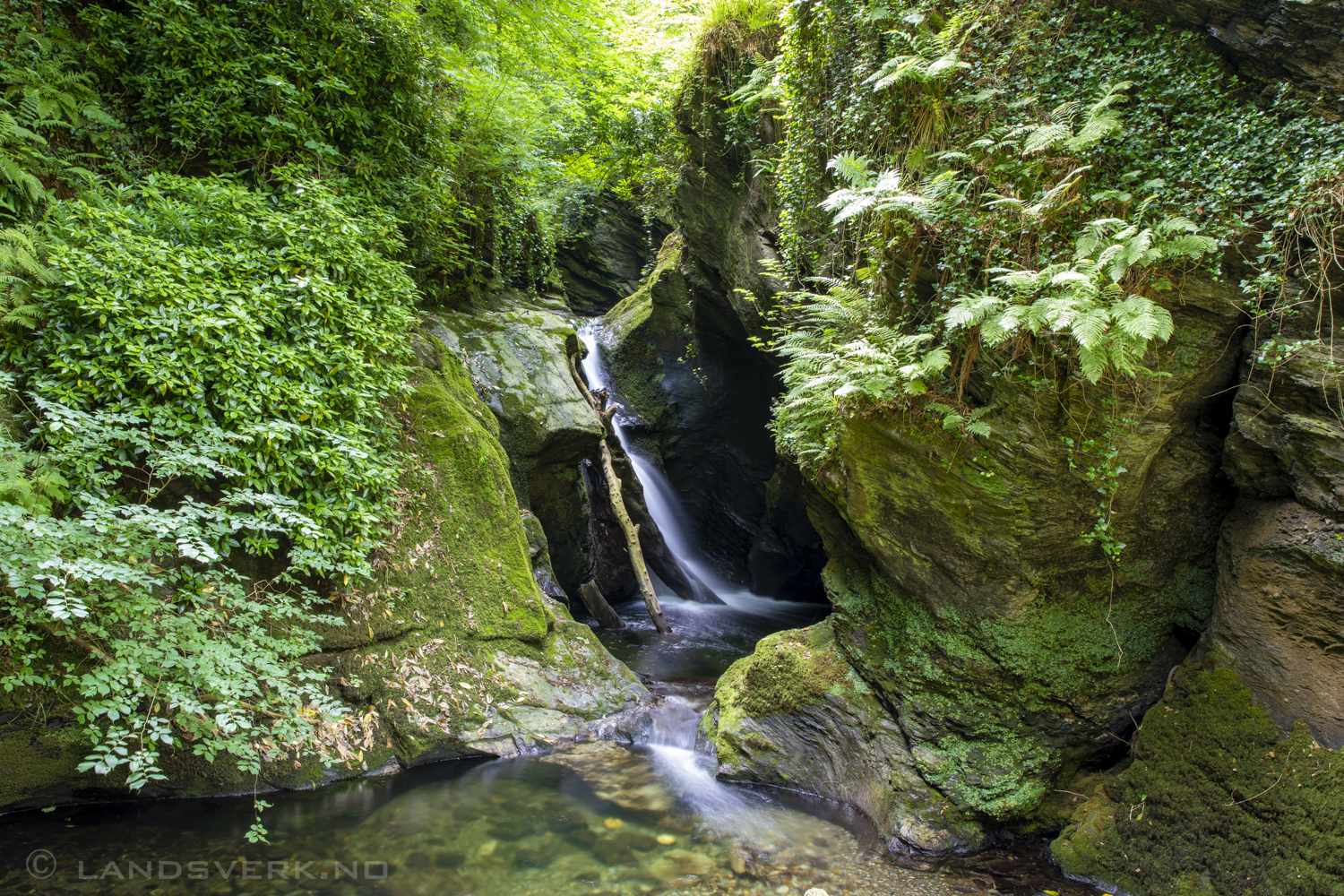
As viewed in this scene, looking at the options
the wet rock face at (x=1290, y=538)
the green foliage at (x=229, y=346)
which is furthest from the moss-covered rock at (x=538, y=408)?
the wet rock face at (x=1290, y=538)

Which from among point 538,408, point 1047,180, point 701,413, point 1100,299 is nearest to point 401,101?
point 538,408

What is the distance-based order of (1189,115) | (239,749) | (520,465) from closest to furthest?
(239,749) < (1189,115) < (520,465)

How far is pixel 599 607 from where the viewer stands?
10.5m

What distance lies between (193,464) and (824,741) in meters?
5.57

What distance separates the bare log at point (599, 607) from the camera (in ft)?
34.5

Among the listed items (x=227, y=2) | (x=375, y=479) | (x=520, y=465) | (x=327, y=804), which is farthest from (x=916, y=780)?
(x=227, y=2)

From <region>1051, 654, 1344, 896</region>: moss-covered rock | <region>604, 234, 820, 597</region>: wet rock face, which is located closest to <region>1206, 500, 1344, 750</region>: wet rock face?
<region>1051, 654, 1344, 896</region>: moss-covered rock

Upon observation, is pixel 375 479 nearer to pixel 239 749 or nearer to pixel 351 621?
pixel 351 621

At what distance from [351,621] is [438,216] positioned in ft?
16.9

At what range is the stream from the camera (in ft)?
13.0

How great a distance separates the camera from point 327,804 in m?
4.84

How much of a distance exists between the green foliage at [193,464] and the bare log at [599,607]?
5094mm

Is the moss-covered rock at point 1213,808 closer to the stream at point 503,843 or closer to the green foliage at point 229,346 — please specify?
the stream at point 503,843

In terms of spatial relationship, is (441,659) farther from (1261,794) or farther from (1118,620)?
(1261,794)
